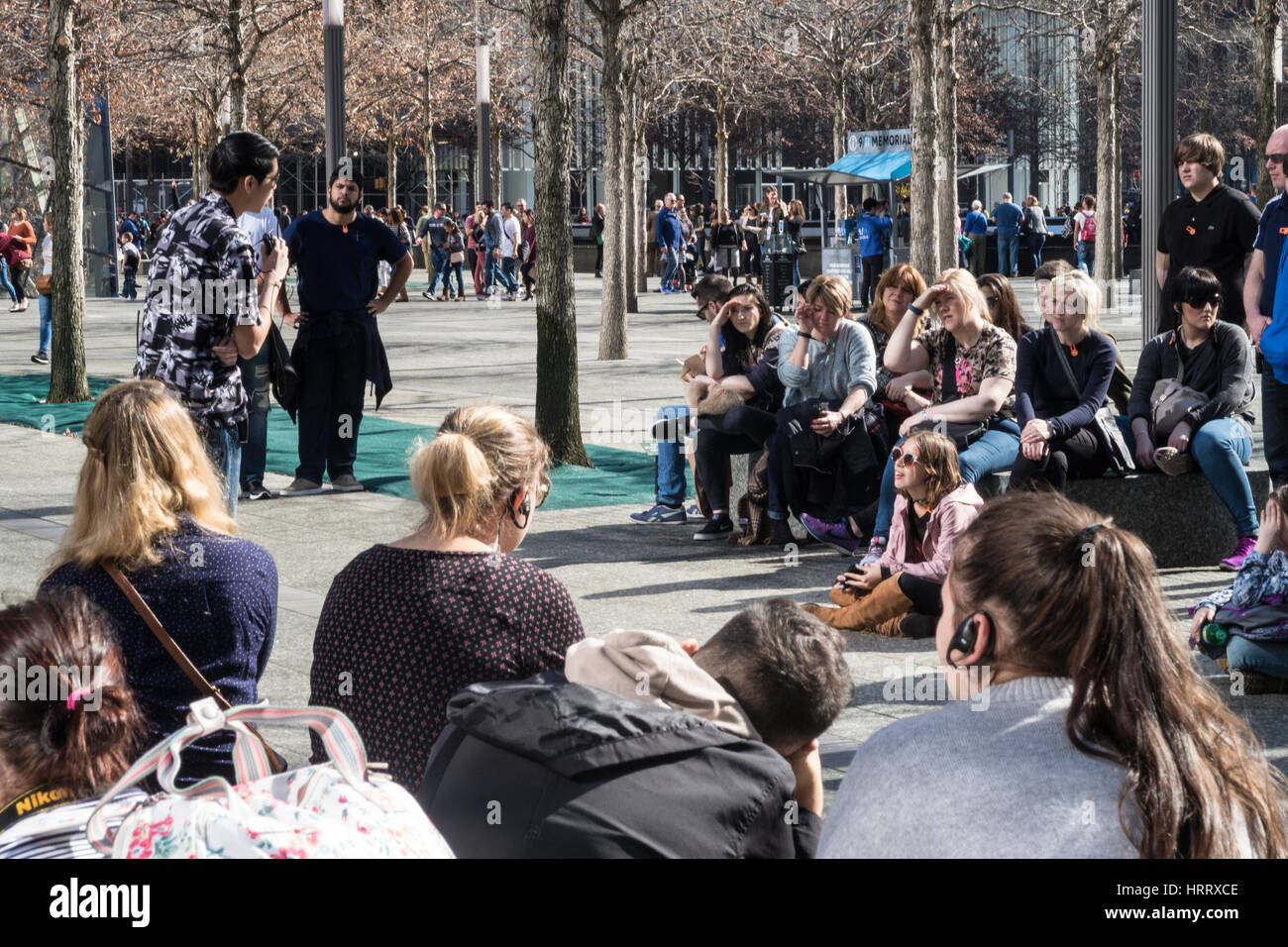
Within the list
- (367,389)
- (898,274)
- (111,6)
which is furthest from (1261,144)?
(111,6)

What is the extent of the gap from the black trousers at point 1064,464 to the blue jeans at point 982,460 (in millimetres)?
78

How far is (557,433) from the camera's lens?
454 inches

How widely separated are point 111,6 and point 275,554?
22.1 meters

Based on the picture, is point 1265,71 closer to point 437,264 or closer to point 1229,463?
point 1229,463

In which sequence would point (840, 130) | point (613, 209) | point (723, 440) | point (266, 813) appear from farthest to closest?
point (840, 130), point (613, 209), point (723, 440), point (266, 813)

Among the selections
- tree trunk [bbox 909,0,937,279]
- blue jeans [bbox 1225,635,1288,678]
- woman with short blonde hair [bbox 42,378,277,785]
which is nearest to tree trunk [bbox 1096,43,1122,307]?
tree trunk [bbox 909,0,937,279]

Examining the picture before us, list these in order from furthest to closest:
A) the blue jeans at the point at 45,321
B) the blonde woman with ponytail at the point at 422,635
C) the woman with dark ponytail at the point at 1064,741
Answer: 1. the blue jeans at the point at 45,321
2. the blonde woman with ponytail at the point at 422,635
3. the woman with dark ponytail at the point at 1064,741

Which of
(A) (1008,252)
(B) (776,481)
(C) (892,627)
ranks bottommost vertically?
(C) (892,627)

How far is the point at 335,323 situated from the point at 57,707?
8201mm

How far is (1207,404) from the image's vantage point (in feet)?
26.8

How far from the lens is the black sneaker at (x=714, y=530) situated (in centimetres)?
921

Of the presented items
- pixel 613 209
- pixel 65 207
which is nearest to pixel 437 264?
pixel 613 209

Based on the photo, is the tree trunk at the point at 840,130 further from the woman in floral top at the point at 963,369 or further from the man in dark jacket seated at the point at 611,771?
the man in dark jacket seated at the point at 611,771

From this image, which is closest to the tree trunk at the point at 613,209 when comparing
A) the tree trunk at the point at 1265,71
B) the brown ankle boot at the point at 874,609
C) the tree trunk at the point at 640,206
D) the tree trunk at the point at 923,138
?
the tree trunk at the point at 923,138
